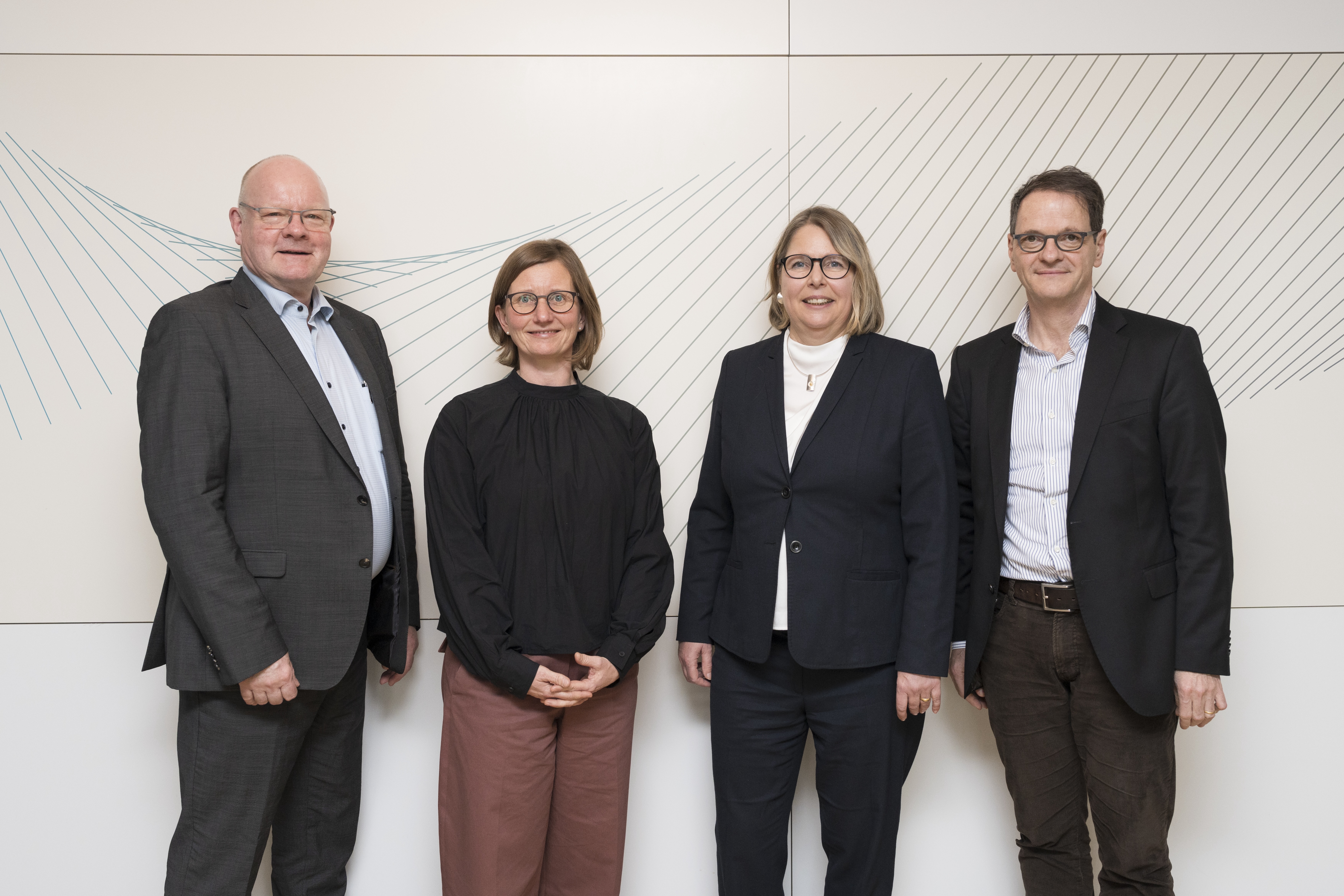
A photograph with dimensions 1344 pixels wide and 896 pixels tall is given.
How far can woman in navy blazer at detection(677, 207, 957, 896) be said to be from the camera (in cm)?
189

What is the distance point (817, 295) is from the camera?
6.60 feet

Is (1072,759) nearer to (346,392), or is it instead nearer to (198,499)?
(346,392)

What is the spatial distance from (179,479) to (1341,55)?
3.37 m

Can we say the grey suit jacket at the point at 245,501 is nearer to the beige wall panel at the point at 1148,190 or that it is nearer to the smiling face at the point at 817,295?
the smiling face at the point at 817,295

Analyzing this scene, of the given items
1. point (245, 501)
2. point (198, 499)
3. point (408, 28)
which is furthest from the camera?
point (408, 28)

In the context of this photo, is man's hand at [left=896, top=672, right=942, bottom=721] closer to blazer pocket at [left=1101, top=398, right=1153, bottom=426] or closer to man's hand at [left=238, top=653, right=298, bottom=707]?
blazer pocket at [left=1101, top=398, right=1153, bottom=426]

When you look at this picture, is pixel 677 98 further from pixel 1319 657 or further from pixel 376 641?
pixel 1319 657

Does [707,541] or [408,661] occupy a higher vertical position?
[707,541]

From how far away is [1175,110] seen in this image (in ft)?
8.12

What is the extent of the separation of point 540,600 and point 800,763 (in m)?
0.81

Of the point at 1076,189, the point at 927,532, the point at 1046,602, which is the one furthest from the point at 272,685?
the point at 1076,189

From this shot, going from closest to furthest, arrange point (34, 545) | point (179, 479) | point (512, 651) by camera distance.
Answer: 1. point (179, 479)
2. point (512, 651)
3. point (34, 545)

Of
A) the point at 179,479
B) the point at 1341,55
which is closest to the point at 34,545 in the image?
the point at 179,479

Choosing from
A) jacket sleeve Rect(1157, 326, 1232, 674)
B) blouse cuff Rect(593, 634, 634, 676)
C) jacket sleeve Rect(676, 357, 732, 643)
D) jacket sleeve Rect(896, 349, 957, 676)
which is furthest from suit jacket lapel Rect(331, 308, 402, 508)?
jacket sleeve Rect(1157, 326, 1232, 674)
